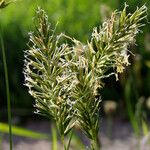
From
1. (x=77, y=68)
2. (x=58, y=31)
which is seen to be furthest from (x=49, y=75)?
(x=58, y=31)

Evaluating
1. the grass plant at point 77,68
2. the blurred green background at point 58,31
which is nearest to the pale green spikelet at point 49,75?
the grass plant at point 77,68

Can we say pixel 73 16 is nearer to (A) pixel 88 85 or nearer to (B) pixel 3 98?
(B) pixel 3 98

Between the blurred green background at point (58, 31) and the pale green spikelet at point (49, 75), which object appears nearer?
the pale green spikelet at point (49, 75)

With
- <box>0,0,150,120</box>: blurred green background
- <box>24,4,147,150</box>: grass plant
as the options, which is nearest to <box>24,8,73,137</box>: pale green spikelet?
<box>24,4,147,150</box>: grass plant

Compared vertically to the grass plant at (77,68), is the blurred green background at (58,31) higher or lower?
higher

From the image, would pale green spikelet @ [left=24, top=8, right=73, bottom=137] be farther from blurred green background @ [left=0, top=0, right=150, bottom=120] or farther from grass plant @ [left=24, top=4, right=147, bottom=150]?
blurred green background @ [left=0, top=0, right=150, bottom=120]

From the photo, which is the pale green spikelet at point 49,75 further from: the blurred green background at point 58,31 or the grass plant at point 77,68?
the blurred green background at point 58,31

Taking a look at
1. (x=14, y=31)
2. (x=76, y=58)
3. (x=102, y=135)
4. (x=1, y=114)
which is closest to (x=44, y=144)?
(x=102, y=135)

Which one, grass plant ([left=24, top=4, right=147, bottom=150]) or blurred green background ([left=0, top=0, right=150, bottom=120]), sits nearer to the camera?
grass plant ([left=24, top=4, right=147, bottom=150])
